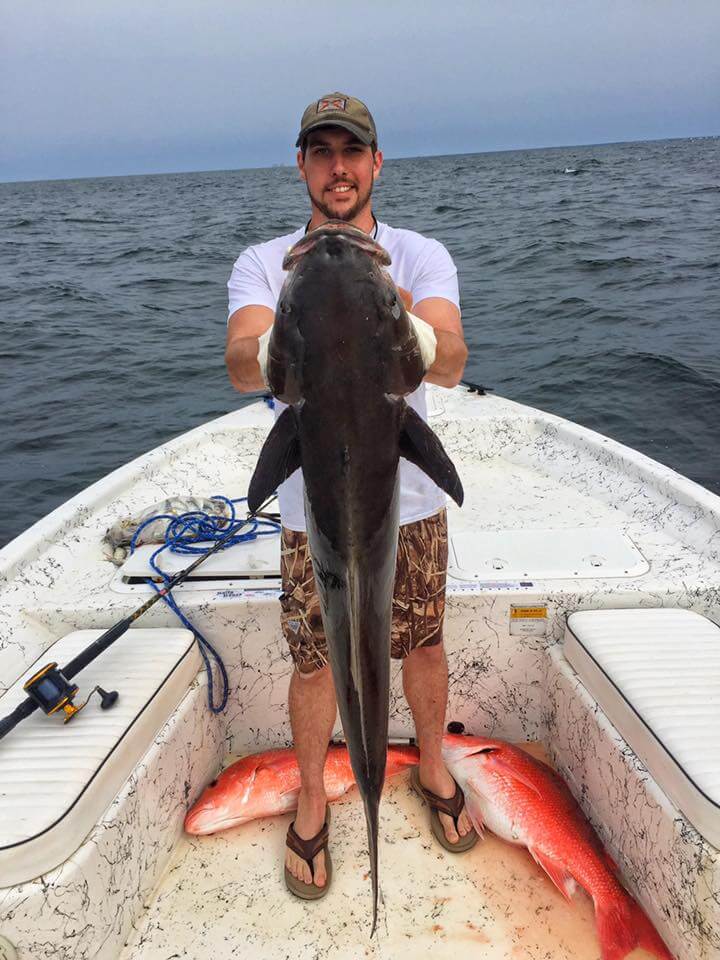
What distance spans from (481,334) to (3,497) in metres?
10.4

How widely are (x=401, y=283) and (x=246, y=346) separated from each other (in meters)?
0.86

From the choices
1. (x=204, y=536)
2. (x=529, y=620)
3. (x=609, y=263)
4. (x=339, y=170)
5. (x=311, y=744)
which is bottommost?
(x=609, y=263)

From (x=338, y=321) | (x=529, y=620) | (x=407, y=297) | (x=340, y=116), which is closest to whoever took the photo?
(x=338, y=321)

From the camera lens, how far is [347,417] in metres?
1.99

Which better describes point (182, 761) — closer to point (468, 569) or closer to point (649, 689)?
point (468, 569)

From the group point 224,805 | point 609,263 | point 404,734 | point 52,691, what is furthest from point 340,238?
point 609,263

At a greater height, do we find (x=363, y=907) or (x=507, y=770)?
(x=507, y=770)

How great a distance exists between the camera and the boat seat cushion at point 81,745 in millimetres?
2625

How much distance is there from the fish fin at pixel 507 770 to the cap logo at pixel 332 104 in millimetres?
3208

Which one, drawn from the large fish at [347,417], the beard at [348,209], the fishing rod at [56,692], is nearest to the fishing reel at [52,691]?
the fishing rod at [56,692]

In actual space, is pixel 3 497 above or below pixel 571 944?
Result: below

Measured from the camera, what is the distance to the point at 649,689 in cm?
316

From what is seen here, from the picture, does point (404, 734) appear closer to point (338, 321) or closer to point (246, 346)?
point (246, 346)

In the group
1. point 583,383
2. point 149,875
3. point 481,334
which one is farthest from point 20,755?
point 481,334
